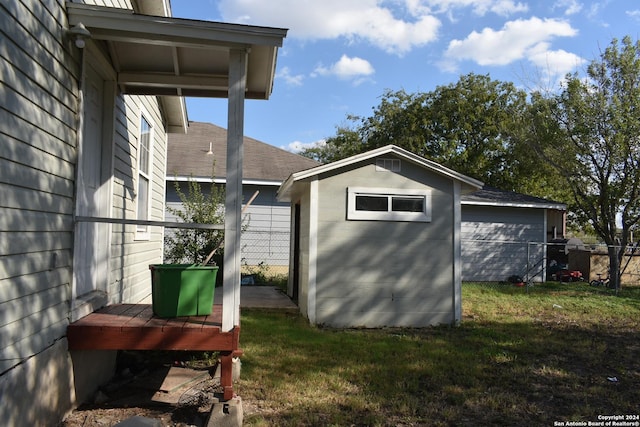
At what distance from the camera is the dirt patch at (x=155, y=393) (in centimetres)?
403

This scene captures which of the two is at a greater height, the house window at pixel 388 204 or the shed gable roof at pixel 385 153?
the shed gable roof at pixel 385 153

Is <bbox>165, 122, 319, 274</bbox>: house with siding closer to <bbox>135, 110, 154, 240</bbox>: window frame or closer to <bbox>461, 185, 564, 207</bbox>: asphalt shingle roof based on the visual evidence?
<bbox>461, 185, 564, 207</bbox>: asphalt shingle roof

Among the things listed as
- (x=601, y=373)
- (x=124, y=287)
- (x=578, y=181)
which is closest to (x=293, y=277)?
(x=124, y=287)

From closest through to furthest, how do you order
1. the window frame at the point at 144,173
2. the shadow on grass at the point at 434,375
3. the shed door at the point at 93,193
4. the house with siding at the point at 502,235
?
the shed door at the point at 93,193 → the shadow on grass at the point at 434,375 → the window frame at the point at 144,173 → the house with siding at the point at 502,235

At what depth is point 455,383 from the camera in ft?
17.4

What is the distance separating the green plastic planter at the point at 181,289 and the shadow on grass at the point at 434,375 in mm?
1071

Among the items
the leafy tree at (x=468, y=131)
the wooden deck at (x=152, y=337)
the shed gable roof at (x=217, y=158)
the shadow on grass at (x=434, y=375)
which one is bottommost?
the shadow on grass at (x=434, y=375)

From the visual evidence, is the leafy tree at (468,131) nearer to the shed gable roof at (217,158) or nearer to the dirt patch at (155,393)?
the shed gable roof at (217,158)

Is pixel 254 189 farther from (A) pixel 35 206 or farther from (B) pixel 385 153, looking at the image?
(A) pixel 35 206

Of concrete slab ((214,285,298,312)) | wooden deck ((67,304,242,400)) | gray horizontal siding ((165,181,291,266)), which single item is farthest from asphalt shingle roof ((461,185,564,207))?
wooden deck ((67,304,242,400))

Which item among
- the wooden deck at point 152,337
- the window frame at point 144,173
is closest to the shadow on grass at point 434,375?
the wooden deck at point 152,337

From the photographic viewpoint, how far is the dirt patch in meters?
4.03

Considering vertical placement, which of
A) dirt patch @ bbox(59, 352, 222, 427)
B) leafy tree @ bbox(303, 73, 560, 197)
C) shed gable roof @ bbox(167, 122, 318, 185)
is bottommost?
dirt patch @ bbox(59, 352, 222, 427)

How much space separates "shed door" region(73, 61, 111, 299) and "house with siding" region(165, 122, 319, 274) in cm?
937
